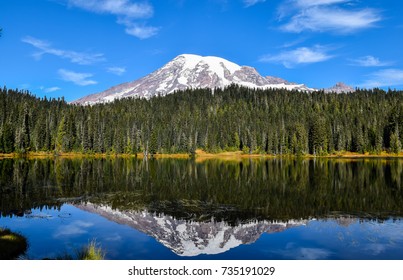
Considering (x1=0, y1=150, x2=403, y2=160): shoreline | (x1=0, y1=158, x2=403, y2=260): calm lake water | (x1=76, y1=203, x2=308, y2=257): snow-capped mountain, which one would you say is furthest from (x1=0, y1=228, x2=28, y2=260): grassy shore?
(x1=0, y1=150, x2=403, y2=160): shoreline

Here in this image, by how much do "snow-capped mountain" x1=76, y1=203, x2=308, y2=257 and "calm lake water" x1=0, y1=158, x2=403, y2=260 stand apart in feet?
0.27

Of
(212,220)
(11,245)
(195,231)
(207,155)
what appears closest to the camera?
(11,245)

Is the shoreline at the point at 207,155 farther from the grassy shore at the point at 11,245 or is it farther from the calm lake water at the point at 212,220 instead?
the grassy shore at the point at 11,245

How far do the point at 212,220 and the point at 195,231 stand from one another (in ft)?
9.99

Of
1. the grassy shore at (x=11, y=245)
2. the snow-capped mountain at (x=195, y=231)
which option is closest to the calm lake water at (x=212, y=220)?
the snow-capped mountain at (x=195, y=231)

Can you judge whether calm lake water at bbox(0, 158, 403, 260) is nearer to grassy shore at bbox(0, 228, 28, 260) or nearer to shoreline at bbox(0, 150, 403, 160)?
grassy shore at bbox(0, 228, 28, 260)

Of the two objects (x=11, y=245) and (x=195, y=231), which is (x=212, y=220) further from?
→ (x=11, y=245)

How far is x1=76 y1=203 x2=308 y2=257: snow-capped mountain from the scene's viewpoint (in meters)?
25.4

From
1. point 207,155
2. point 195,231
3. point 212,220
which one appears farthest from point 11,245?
point 207,155

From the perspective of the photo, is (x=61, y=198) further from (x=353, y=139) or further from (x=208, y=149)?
(x=353, y=139)

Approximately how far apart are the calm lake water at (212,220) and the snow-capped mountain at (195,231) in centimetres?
8

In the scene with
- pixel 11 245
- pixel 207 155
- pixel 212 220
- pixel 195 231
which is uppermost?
pixel 207 155

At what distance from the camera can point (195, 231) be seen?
1167 inches
